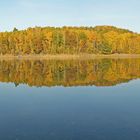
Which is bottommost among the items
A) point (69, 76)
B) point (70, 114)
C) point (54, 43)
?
point (69, 76)

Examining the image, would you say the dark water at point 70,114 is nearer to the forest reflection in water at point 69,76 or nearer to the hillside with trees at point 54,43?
the forest reflection in water at point 69,76

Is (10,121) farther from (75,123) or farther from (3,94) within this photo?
(3,94)

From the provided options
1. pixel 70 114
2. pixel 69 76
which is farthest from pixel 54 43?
pixel 70 114

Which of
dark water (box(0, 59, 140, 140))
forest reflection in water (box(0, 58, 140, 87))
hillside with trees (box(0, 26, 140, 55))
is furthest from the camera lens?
hillside with trees (box(0, 26, 140, 55))

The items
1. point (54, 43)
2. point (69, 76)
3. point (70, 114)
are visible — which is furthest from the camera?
point (54, 43)

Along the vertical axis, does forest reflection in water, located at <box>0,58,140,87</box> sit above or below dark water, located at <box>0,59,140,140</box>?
below

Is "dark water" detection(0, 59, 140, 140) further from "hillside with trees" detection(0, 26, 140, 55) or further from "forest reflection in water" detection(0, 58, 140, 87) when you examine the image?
"hillside with trees" detection(0, 26, 140, 55)

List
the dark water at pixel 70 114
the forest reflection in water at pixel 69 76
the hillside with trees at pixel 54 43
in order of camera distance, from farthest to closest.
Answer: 1. the hillside with trees at pixel 54 43
2. the forest reflection in water at pixel 69 76
3. the dark water at pixel 70 114

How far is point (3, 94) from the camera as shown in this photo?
30.7 metres

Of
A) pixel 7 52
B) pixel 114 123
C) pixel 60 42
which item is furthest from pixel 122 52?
pixel 114 123

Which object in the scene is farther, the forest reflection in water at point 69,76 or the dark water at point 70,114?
the forest reflection in water at point 69,76

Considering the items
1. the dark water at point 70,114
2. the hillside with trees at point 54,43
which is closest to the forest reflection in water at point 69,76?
the dark water at point 70,114

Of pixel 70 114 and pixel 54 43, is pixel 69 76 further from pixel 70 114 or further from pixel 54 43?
pixel 54 43

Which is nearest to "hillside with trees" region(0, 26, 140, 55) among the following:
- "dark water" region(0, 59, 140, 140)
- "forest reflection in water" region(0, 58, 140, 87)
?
"forest reflection in water" region(0, 58, 140, 87)
